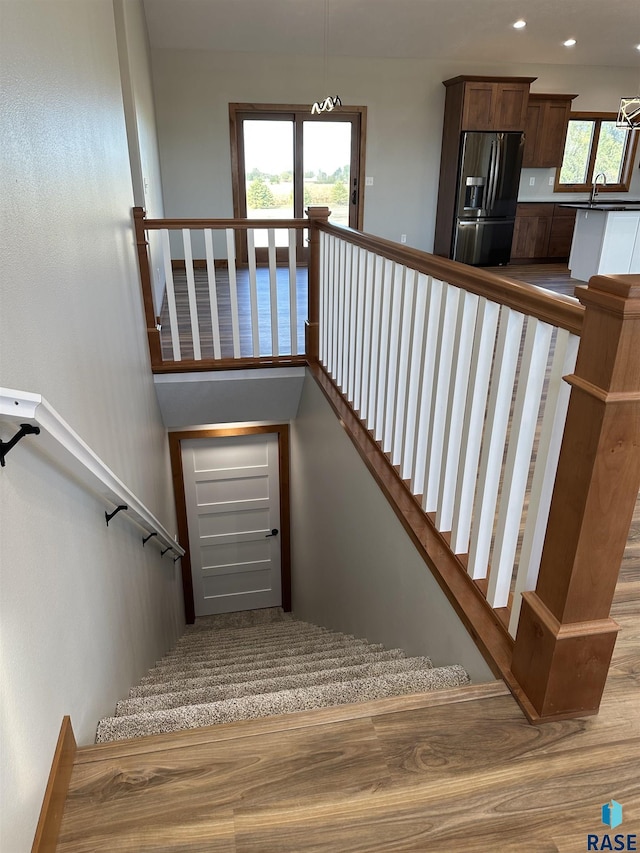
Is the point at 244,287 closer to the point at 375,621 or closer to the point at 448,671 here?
the point at 375,621

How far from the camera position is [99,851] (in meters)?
1.11

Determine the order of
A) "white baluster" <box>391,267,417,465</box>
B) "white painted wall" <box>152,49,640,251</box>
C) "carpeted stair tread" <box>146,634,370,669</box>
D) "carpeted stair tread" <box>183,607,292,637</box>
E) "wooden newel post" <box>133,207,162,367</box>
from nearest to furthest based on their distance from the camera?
"white baluster" <box>391,267,417,465</box> < "carpeted stair tread" <box>146,634,370,669</box> < "wooden newel post" <box>133,207,162,367</box> < "carpeted stair tread" <box>183,607,292,637</box> < "white painted wall" <box>152,49,640,251</box>

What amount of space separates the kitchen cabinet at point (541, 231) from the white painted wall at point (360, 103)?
1300 mm

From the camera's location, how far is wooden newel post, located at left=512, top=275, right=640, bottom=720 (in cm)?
111

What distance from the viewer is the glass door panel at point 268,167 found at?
7.55 meters

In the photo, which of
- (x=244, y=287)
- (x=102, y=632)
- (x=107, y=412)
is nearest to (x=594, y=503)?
(x=102, y=632)

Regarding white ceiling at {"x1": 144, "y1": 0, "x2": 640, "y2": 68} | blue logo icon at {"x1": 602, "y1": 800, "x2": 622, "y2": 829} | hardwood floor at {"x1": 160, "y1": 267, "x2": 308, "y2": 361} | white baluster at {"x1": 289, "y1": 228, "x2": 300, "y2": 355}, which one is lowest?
blue logo icon at {"x1": 602, "y1": 800, "x2": 622, "y2": 829}

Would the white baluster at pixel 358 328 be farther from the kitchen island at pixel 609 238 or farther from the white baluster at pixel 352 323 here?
the kitchen island at pixel 609 238

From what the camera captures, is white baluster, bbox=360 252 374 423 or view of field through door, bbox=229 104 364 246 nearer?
white baluster, bbox=360 252 374 423

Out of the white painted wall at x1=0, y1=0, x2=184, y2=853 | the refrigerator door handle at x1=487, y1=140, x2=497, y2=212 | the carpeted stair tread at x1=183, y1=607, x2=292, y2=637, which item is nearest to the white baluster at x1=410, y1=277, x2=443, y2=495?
the white painted wall at x1=0, y1=0, x2=184, y2=853

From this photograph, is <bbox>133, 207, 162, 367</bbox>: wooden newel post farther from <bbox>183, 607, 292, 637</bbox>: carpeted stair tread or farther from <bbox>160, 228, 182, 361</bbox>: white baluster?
<bbox>183, 607, 292, 637</bbox>: carpeted stair tread

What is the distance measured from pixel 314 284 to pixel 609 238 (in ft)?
13.4

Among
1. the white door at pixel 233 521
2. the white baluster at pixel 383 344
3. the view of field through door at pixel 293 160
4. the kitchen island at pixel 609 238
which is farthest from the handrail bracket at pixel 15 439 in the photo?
the view of field through door at pixel 293 160

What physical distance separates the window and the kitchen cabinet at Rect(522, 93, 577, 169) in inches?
17.5
